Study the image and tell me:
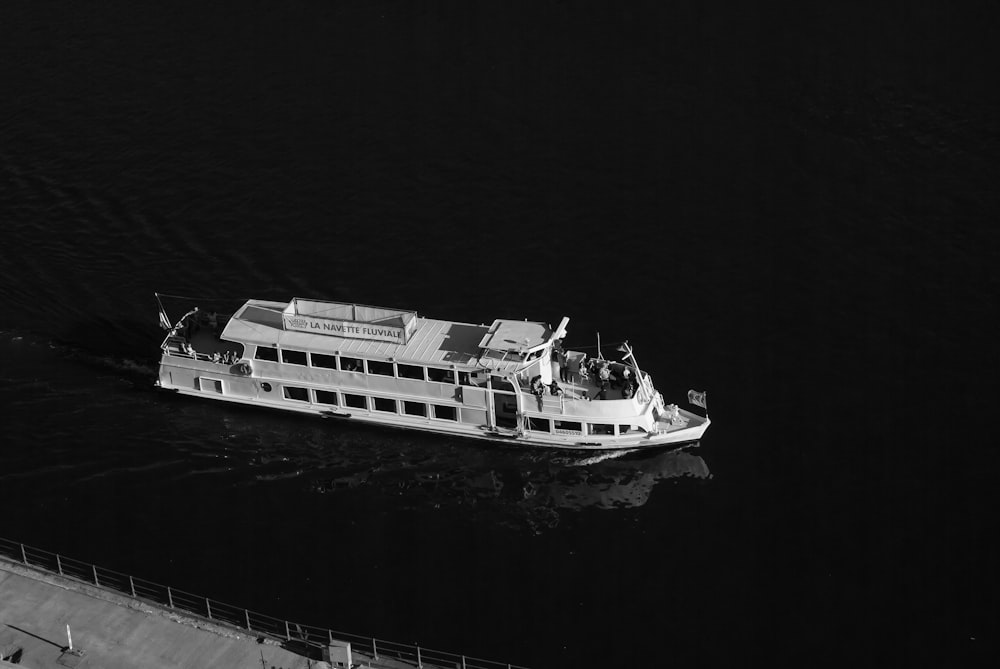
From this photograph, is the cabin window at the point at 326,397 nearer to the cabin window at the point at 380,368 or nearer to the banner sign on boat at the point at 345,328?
the cabin window at the point at 380,368

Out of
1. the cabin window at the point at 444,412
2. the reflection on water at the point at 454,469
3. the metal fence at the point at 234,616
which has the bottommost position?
A: the metal fence at the point at 234,616

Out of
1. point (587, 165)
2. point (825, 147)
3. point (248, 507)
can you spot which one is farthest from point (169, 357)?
point (825, 147)

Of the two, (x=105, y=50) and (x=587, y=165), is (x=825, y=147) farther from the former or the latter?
(x=105, y=50)

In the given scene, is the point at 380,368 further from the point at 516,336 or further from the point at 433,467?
the point at 516,336

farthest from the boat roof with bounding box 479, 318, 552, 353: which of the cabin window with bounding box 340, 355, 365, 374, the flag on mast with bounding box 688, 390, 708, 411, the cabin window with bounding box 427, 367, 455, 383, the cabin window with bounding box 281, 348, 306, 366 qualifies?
the cabin window with bounding box 281, 348, 306, 366

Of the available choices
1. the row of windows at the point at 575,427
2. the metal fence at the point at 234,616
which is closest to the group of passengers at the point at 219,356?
the metal fence at the point at 234,616

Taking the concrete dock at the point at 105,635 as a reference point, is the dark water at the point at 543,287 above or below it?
above
